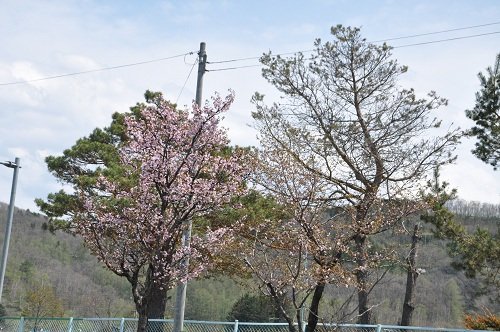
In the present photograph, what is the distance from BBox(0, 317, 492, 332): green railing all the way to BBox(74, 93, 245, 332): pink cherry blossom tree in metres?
2.72

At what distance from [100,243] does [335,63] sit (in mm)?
9847

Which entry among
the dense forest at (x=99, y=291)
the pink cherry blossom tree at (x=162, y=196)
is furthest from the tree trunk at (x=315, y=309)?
the dense forest at (x=99, y=291)

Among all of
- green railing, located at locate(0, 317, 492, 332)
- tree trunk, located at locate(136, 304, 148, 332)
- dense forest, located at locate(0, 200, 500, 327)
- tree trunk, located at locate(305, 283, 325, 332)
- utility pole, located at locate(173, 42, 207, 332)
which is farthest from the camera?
dense forest, located at locate(0, 200, 500, 327)

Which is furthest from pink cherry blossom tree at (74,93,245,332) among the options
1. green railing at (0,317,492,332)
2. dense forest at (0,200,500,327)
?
Answer: dense forest at (0,200,500,327)

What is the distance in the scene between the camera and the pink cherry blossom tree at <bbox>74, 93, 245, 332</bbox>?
961 centimetres

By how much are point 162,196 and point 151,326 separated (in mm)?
9005

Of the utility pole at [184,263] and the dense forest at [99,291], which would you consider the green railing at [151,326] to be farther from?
the dense forest at [99,291]

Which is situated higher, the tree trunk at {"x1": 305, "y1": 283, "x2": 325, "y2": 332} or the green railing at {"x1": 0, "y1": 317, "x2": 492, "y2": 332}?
the tree trunk at {"x1": 305, "y1": 283, "x2": 325, "y2": 332}

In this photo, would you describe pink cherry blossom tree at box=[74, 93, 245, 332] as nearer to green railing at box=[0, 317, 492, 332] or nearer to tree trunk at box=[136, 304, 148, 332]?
tree trunk at box=[136, 304, 148, 332]

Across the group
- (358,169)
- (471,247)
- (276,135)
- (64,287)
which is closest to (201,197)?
(276,135)

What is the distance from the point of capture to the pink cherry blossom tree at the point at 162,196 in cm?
961

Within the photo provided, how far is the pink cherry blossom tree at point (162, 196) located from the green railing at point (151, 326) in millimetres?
2720

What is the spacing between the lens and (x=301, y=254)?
10141mm

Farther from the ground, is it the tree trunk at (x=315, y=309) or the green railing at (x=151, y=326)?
the tree trunk at (x=315, y=309)
